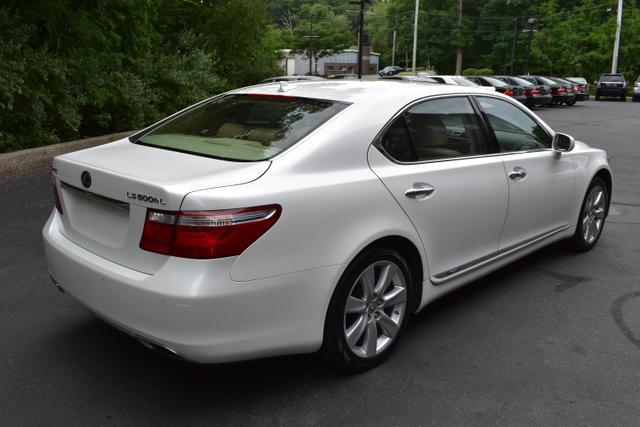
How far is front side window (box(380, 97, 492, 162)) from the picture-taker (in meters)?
3.54

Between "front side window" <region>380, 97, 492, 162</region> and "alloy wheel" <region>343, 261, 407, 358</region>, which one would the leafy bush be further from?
"alloy wheel" <region>343, 261, 407, 358</region>

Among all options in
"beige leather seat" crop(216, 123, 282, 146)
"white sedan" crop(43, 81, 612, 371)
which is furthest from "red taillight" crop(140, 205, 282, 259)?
"beige leather seat" crop(216, 123, 282, 146)

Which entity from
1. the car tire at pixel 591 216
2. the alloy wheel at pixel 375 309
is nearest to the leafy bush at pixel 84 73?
the alloy wheel at pixel 375 309

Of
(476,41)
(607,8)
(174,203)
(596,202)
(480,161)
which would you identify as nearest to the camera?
(174,203)

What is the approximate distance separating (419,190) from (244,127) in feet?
3.42

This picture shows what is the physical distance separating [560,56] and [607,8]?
596 centimetres

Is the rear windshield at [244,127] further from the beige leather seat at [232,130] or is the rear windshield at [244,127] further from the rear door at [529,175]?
the rear door at [529,175]

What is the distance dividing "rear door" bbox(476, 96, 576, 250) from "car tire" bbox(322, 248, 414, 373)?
1.14m

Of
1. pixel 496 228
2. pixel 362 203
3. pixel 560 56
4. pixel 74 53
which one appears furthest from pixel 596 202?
pixel 560 56

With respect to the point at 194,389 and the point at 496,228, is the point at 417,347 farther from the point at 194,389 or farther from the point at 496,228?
the point at 194,389

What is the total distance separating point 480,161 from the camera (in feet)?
13.2

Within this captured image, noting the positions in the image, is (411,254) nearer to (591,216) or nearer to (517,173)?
(517,173)

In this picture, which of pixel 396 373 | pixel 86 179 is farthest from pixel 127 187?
pixel 396 373

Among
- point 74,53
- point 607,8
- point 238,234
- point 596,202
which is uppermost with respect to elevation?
point 607,8
